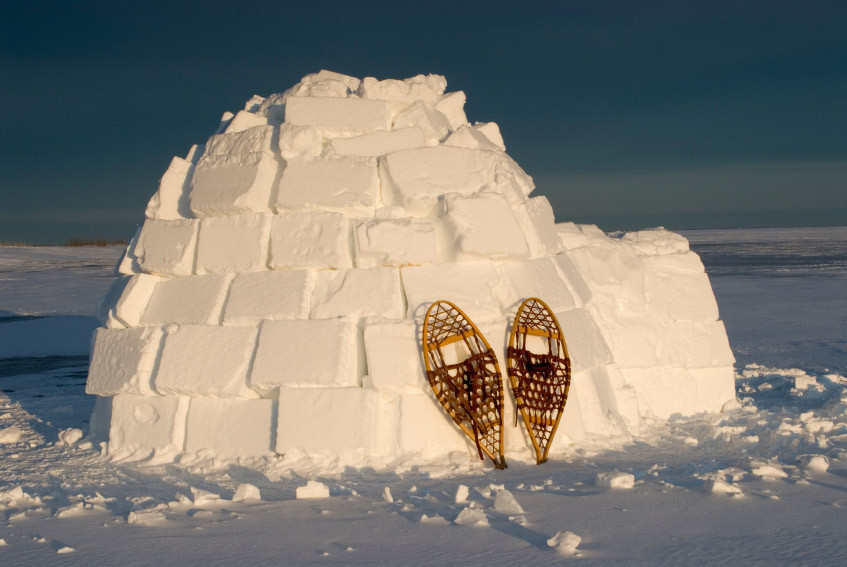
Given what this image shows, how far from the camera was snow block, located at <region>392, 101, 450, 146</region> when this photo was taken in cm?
614

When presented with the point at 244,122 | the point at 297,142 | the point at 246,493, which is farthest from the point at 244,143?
the point at 246,493

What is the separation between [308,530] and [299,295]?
2.04m

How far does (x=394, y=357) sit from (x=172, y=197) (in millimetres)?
2337

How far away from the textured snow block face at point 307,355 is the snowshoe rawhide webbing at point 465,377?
50 centimetres

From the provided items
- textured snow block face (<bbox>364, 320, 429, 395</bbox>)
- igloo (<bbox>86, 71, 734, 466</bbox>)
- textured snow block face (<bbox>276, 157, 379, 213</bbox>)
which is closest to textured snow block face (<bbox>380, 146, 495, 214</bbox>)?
igloo (<bbox>86, 71, 734, 466</bbox>)

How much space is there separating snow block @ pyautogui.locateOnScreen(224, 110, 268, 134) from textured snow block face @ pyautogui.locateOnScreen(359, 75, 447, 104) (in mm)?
800

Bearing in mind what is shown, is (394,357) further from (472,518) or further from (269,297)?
(472,518)

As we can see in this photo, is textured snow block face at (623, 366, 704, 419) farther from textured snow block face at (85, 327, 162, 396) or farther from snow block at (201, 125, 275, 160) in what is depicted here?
textured snow block face at (85, 327, 162, 396)

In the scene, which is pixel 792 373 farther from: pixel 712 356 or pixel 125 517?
pixel 125 517

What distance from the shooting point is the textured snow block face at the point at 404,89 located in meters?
6.30

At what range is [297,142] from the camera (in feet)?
18.9

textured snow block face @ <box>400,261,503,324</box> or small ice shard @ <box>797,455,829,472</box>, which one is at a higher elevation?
textured snow block face @ <box>400,261,503,324</box>

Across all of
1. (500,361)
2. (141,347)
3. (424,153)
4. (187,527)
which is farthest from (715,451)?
(141,347)

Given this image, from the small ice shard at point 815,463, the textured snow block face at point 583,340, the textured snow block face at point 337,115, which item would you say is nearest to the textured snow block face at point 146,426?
the textured snow block face at point 337,115
